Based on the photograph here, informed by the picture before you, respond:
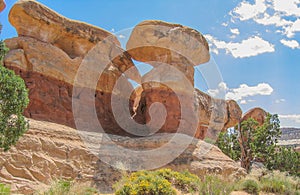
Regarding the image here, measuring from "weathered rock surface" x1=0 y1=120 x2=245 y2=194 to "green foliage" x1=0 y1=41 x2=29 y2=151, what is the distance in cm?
233

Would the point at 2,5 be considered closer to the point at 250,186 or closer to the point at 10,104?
the point at 10,104

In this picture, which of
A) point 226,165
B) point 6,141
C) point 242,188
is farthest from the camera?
point 226,165

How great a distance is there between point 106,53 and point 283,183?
13476 mm

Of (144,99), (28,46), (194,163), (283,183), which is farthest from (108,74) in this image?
(283,183)

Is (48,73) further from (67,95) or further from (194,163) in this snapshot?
(194,163)

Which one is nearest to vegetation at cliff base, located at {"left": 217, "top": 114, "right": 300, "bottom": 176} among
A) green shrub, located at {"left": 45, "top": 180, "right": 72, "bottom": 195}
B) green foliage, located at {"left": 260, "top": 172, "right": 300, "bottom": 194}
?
green foliage, located at {"left": 260, "top": 172, "right": 300, "bottom": 194}

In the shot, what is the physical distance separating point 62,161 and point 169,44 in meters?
11.1

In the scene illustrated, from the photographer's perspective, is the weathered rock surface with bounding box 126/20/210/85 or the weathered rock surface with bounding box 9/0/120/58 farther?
the weathered rock surface with bounding box 126/20/210/85

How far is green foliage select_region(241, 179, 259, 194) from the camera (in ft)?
35.0

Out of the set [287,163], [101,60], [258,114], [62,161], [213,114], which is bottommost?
[287,163]

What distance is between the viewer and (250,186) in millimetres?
10820

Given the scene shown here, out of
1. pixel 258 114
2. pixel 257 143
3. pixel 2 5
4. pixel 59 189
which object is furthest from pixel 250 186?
pixel 258 114

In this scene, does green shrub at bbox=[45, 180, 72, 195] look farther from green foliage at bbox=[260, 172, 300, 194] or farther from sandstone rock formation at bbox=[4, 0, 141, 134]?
green foliage at bbox=[260, 172, 300, 194]

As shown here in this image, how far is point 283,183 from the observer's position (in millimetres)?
11414
